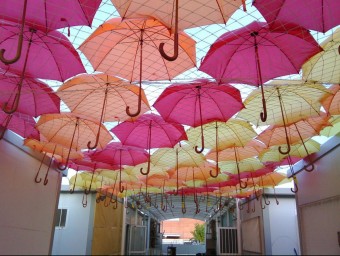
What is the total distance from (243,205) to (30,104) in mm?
11898

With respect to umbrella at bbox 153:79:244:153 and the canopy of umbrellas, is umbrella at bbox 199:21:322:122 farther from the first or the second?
umbrella at bbox 153:79:244:153

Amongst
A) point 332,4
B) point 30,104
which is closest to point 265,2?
point 332,4

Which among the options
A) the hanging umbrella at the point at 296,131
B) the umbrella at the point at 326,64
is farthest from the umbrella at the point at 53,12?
the hanging umbrella at the point at 296,131

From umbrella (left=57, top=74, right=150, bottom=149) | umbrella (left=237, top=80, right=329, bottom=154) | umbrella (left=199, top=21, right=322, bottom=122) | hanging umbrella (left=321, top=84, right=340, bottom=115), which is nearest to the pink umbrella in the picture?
umbrella (left=57, top=74, right=150, bottom=149)

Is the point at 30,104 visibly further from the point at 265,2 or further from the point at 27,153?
the point at 265,2

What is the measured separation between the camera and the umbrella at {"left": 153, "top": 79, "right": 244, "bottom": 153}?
→ 17.7 feet

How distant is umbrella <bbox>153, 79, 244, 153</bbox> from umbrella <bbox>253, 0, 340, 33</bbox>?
1.80m

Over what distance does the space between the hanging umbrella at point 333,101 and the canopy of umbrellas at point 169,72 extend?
0.02m

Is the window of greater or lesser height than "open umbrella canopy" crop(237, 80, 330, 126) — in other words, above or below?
below

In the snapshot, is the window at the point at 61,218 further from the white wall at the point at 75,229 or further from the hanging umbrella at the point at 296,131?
the hanging umbrella at the point at 296,131

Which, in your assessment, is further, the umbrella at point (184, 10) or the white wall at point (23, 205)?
the white wall at point (23, 205)

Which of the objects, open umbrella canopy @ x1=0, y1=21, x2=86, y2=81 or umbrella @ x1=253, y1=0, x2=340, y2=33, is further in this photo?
open umbrella canopy @ x1=0, y1=21, x2=86, y2=81

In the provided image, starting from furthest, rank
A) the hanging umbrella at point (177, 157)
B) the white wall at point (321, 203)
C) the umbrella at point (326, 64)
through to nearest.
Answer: the hanging umbrella at point (177, 157)
the white wall at point (321, 203)
the umbrella at point (326, 64)

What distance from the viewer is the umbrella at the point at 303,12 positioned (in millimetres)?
3371
